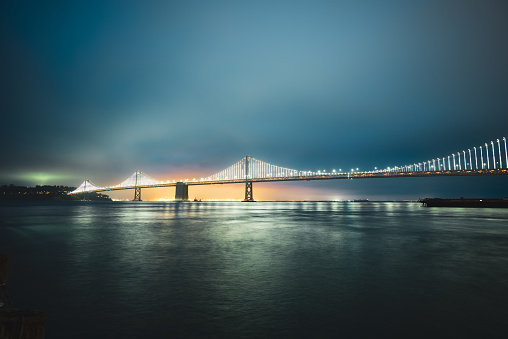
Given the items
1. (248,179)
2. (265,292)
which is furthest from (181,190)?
(265,292)

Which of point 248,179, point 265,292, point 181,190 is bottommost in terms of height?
point 265,292

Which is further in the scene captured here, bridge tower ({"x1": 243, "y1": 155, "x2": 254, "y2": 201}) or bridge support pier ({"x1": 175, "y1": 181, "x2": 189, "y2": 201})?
bridge support pier ({"x1": 175, "y1": 181, "x2": 189, "y2": 201})

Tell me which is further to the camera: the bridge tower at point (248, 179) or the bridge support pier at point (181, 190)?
the bridge support pier at point (181, 190)

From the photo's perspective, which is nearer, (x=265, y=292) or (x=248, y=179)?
(x=265, y=292)

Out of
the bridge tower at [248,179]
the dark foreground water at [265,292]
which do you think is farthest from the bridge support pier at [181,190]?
the dark foreground water at [265,292]

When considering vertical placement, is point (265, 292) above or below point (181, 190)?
below

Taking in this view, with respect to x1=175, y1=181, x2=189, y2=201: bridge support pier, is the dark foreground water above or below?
below

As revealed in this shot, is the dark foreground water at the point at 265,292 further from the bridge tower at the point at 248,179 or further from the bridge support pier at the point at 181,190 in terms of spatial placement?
the bridge support pier at the point at 181,190

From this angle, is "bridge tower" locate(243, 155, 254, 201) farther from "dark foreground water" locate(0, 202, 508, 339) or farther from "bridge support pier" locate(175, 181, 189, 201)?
"dark foreground water" locate(0, 202, 508, 339)

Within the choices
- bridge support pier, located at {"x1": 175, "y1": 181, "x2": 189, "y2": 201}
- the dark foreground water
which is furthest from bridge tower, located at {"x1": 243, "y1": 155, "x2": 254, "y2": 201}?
the dark foreground water

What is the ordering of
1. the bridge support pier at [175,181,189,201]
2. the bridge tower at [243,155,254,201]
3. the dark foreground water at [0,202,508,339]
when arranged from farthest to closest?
the bridge support pier at [175,181,189,201]
the bridge tower at [243,155,254,201]
the dark foreground water at [0,202,508,339]

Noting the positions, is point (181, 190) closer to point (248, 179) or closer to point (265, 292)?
point (248, 179)

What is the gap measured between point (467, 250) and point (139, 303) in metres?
10.4

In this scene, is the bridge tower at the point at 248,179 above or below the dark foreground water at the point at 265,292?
above
